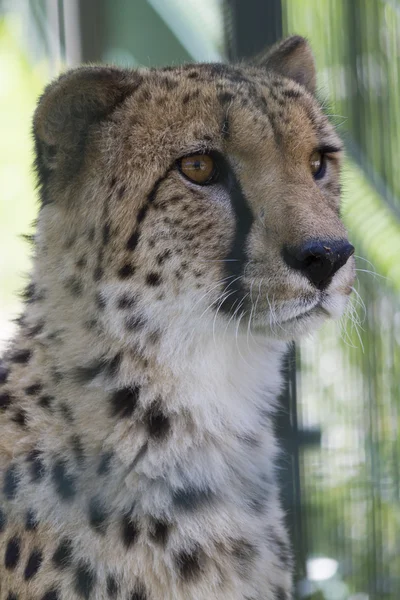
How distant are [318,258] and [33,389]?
520mm

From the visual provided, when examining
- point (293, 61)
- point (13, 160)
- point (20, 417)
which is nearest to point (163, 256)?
point (20, 417)

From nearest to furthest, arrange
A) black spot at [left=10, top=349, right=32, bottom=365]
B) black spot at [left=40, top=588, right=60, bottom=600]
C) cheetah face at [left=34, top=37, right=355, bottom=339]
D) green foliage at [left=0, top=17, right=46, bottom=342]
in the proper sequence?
black spot at [left=40, top=588, right=60, bottom=600] < cheetah face at [left=34, top=37, right=355, bottom=339] < black spot at [left=10, top=349, right=32, bottom=365] < green foliage at [left=0, top=17, right=46, bottom=342]

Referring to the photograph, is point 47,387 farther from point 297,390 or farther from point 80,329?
point 297,390

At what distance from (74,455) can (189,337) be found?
0.26 meters

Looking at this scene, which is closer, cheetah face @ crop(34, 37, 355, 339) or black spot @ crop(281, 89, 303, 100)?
cheetah face @ crop(34, 37, 355, 339)

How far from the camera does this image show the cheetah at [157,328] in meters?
1.29

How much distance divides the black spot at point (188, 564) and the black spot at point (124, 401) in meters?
0.23

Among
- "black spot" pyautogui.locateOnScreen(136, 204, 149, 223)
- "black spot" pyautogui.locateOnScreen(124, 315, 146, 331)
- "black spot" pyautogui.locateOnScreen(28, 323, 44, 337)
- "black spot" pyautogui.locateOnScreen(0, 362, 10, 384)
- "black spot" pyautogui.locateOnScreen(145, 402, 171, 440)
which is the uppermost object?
"black spot" pyautogui.locateOnScreen(136, 204, 149, 223)

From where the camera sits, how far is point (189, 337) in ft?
4.54

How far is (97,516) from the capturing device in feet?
4.28

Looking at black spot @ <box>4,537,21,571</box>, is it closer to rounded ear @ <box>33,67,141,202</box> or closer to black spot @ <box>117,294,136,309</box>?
black spot @ <box>117,294,136,309</box>

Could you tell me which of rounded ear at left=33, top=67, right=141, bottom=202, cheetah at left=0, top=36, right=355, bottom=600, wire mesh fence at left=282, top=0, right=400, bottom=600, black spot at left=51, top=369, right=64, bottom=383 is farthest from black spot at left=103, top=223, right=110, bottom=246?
wire mesh fence at left=282, top=0, right=400, bottom=600

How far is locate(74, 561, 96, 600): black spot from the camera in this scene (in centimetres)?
124

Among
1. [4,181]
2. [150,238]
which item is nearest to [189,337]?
[150,238]
